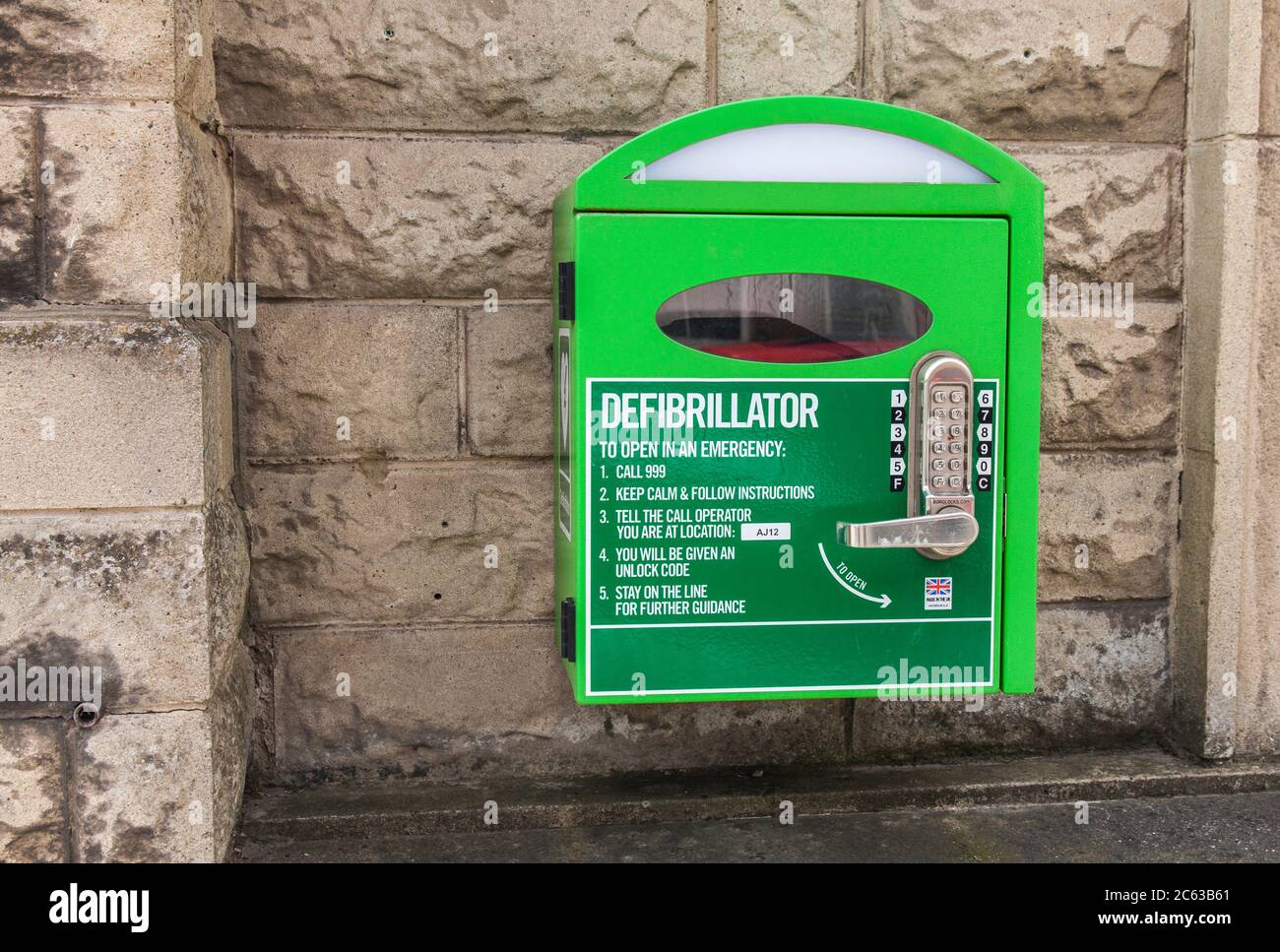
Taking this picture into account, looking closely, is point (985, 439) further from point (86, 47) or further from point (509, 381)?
point (86, 47)

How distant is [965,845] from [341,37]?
252cm

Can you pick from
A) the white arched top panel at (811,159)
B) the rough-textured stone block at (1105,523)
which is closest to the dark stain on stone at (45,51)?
the white arched top panel at (811,159)

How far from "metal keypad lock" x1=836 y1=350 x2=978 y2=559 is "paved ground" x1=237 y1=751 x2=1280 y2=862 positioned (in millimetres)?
866

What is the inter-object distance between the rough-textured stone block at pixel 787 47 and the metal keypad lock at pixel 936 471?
3.23ft

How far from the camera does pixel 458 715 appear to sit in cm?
324

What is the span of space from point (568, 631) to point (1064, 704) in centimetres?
153

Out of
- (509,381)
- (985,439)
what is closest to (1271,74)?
(985,439)

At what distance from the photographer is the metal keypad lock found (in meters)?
2.55

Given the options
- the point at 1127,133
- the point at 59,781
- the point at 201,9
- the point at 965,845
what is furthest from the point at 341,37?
the point at 965,845

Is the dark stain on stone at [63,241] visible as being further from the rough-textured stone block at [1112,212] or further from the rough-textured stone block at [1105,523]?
the rough-textured stone block at [1105,523]

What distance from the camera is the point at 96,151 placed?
2482 mm

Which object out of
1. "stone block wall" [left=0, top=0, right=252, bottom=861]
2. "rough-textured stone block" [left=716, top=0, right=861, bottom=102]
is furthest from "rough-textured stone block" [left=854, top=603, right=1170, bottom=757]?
"stone block wall" [left=0, top=0, right=252, bottom=861]

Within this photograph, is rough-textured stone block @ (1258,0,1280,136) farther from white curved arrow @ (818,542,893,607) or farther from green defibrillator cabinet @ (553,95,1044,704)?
white curved arrow @ (818,542,893,607)

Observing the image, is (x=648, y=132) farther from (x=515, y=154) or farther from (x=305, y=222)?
(x=305, y=222)
